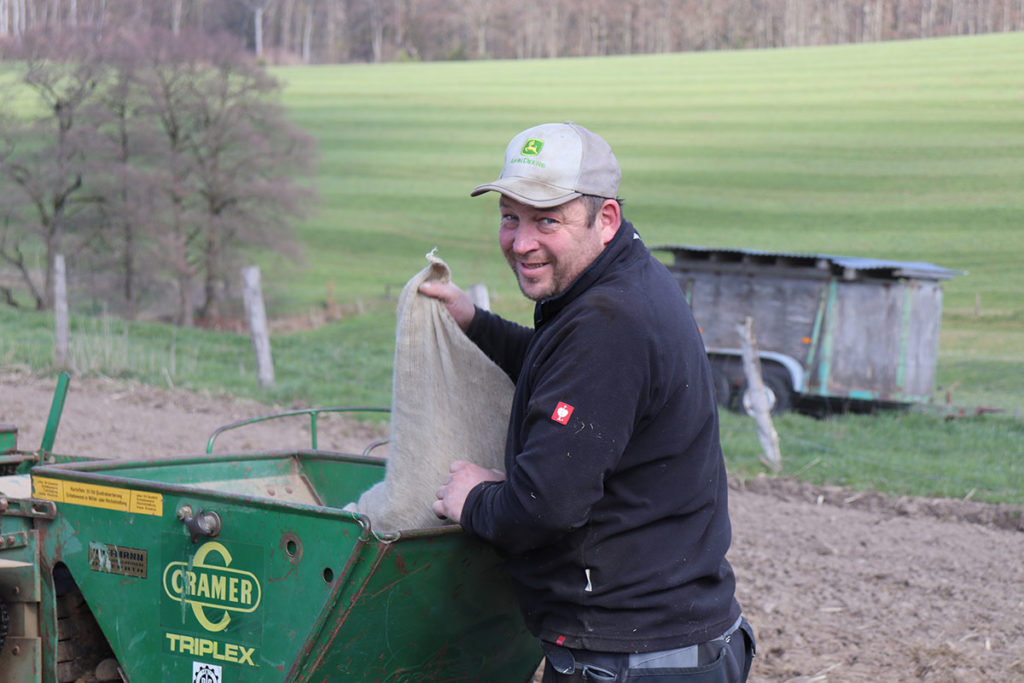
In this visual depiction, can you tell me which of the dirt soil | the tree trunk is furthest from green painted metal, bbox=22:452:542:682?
the tree trunk

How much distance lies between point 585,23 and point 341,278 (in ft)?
86.2

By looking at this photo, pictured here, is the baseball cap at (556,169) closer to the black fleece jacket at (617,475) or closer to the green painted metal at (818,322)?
the black fleece jacket at (617,475)

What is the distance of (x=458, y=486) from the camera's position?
2914 mm

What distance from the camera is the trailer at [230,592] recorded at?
2.90 m

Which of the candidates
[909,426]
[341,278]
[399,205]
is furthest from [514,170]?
[399,205]

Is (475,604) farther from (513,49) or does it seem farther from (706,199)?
(513,49)

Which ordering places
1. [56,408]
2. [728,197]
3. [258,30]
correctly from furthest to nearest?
[258,30], [728,197], [56,408]

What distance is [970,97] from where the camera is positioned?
18484mm

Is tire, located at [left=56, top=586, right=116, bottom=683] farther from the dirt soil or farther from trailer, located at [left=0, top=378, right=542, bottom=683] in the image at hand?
the dirt soil

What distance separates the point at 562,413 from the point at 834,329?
1175 cm

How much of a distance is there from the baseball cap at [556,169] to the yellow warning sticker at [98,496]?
135cm

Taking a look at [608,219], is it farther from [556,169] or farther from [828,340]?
[828,340]

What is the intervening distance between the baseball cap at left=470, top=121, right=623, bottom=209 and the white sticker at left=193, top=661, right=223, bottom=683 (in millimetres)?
1528

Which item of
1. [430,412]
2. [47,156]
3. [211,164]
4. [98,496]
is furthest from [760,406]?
[47,156]
